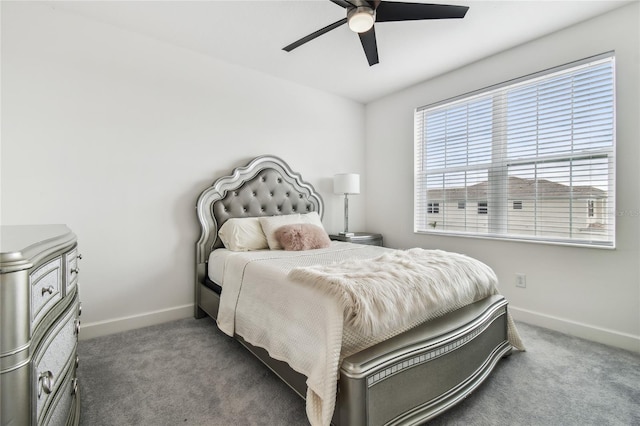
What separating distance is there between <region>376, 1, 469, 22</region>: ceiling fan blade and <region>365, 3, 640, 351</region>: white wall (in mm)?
1349

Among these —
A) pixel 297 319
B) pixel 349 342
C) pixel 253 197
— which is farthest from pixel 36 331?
pixel 253 197

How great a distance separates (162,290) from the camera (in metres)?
2.60

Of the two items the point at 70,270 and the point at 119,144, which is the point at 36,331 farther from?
the point at 119,144

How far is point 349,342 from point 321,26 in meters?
2.39

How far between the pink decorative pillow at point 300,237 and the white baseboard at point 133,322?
3.71 ft

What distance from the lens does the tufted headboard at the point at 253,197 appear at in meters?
2.71

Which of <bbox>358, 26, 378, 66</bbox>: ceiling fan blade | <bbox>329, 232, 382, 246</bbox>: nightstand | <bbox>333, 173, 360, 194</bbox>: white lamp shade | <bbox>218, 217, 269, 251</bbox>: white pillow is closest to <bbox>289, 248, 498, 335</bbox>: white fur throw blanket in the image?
<bbox>218, 217, 269, 251</bbox>: white pillow

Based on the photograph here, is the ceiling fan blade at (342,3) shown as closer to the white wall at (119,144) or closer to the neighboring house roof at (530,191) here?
the white wall at (119,144)

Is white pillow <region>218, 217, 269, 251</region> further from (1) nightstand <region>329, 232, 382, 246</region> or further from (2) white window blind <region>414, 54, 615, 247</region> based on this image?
(2) white window blind <region>414, 54, 615, 247</region>

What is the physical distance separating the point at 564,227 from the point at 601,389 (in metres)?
1.30

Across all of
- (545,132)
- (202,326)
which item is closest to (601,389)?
(545,132)

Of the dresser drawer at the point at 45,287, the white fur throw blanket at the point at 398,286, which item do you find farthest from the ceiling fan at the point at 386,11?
the dresser drawer at the point at 45,287

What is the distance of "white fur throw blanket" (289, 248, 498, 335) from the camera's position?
1234mm

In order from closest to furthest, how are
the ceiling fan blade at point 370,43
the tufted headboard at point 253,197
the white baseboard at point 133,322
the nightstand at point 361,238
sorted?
the ceiling fan blade at point 370,43 < the white baseboard at point 133,322 < the tufted headboard at point 253,197 < the nightstand at point 361,238
